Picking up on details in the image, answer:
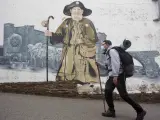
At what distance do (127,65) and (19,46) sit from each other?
4022mm

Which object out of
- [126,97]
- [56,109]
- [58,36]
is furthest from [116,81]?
[58,36]

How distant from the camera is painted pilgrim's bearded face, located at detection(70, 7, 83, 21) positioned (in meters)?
10.1

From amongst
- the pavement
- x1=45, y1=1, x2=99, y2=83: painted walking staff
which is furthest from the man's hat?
the pavement

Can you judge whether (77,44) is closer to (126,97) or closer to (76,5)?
(76,5)

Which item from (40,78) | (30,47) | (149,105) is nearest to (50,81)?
(40,78)

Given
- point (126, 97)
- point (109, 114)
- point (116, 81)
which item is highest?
point (116, 81)

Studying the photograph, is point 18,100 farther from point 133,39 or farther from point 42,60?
point 133,39

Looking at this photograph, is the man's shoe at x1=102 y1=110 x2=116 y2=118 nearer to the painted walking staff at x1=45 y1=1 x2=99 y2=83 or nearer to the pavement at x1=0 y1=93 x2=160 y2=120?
the pavement at x1=0 y1=93 x2=160 y2=120

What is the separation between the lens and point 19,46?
1014 cm

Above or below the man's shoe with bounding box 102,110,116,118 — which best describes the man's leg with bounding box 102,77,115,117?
above

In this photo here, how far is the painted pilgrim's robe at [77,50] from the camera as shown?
32.9 feet

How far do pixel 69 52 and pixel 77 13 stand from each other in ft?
3.57

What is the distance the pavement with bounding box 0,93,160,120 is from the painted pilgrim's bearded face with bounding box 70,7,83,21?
2.28m

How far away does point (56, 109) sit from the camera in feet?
25.8
